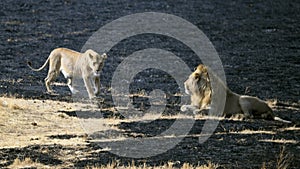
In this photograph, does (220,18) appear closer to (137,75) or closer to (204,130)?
(137,75)

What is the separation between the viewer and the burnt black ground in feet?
31.4

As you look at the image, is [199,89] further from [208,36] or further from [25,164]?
[208,36]

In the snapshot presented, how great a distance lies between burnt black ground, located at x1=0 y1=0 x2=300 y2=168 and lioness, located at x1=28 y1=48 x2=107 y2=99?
43cm

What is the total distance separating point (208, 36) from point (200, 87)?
1059 cm

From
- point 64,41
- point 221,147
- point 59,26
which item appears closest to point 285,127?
point 221,147

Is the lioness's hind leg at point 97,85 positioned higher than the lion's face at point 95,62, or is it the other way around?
the lion's face at point 95,62

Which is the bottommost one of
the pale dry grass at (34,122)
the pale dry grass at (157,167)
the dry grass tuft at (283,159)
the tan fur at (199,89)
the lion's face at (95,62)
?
the dry grass tuft at (283,159)

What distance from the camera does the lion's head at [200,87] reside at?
11.7m

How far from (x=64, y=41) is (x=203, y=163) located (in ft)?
42.6

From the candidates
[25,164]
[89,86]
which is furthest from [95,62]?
[25,164]

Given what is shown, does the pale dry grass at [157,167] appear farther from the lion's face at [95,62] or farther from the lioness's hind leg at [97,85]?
the lioness's hind leg at [97,85]

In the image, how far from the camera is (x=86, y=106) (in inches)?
477

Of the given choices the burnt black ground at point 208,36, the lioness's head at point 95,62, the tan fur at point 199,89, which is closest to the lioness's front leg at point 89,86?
the lioness's head at point 95,62

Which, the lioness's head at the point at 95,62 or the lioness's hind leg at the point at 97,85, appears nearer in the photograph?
the lioness's head at the point at 95,62
